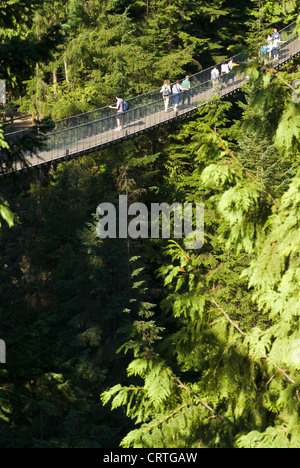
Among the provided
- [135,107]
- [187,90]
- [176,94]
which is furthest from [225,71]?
[135,107]

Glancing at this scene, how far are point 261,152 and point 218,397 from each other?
469 inches

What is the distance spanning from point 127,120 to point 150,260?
482 centimetres

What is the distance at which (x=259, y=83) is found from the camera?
5.62 m

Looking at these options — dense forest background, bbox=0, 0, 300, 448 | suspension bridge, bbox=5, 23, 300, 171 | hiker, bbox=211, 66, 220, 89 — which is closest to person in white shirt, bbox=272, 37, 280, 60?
suspension bridge, bbox=5, 23, 300, 171

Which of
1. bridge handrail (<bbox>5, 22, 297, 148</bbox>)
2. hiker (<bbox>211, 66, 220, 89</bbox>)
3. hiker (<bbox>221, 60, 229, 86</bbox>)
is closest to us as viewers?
bridge handrail (<bbox>5, 22, 297, 148</bbox>)

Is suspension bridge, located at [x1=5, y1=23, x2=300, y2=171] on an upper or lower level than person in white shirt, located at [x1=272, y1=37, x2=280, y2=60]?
lower

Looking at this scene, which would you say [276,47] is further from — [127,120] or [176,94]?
[127,120]

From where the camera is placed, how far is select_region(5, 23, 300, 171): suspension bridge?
16.1 metres

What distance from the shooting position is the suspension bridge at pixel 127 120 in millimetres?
16078

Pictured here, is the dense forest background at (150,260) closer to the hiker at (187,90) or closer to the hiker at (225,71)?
the hiker at (187,90)

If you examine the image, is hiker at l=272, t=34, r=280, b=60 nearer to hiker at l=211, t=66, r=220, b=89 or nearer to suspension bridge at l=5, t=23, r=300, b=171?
suspension bridge at l=5, t=23, r=300, b=171

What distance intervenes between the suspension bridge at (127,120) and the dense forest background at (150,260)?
978 mm

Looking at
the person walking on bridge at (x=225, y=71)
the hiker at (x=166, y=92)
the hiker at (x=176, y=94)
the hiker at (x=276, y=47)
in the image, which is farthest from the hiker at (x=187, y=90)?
the hiker at (x=276, y=47)

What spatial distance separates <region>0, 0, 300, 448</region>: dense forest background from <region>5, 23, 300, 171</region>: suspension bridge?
0.98 meters
